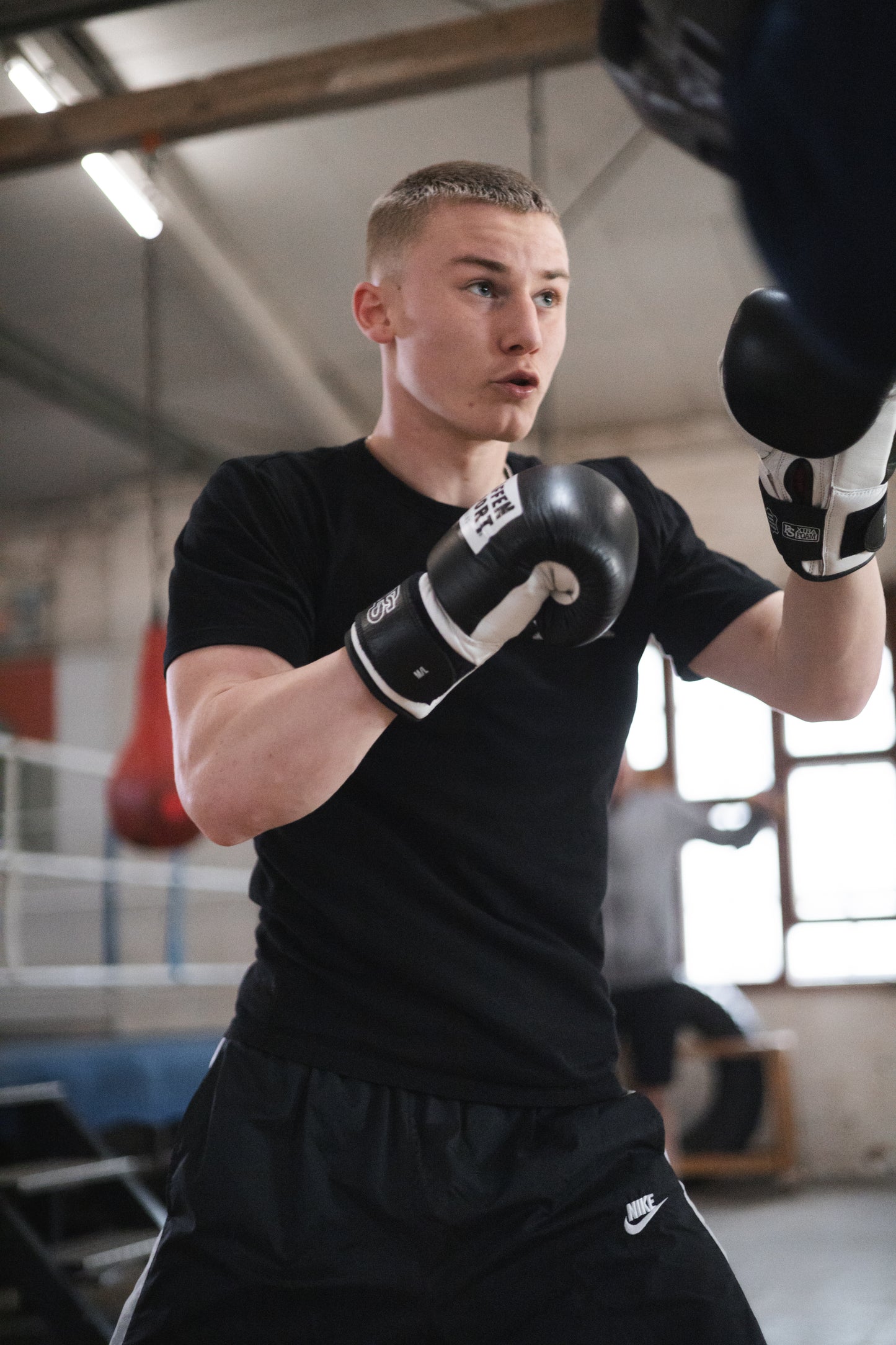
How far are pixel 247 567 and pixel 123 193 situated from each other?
3.97m

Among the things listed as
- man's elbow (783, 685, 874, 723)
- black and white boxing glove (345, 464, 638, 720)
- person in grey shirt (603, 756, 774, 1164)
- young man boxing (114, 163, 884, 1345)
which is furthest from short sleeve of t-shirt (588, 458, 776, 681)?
person in grey shirt (603, 756, 774, 1164)

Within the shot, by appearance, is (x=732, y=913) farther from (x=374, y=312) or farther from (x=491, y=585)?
(x=491, y=585)

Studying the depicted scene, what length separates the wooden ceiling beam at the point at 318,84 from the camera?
348cm

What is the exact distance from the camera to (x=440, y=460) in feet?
4.67

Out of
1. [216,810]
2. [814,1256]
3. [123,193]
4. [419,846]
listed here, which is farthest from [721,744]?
[216,810]

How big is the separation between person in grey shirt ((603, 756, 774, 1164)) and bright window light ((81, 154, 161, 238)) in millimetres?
2608

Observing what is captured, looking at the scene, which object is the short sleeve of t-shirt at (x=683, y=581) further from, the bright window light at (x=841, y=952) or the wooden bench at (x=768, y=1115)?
the bright window light at (x=841, y=952)

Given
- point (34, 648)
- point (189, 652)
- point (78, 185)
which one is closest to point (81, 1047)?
point (78, 185)

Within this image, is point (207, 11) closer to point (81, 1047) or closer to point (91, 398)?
point (91, 398)

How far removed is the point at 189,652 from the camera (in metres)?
1.21

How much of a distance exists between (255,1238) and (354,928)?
11.3 inches

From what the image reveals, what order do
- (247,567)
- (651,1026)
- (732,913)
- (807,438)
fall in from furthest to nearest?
(732,913)
(651,1026)
(247,567)
(807,438)

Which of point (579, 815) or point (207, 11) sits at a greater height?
point (207, 11)

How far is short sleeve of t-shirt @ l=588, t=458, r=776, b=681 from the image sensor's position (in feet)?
4.66
